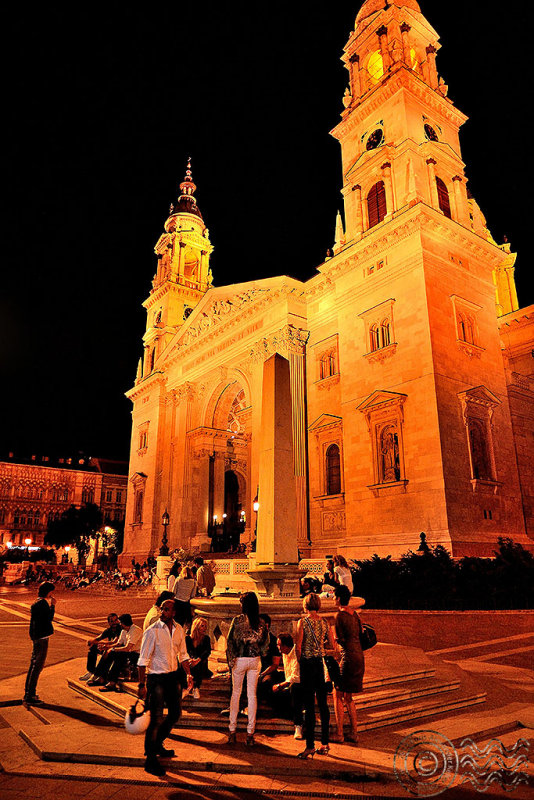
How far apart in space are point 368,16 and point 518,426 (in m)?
25.9

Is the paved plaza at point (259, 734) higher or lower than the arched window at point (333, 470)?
lower

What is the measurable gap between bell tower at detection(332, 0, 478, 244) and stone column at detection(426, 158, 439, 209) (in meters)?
0.05

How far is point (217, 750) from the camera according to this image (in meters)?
6.09

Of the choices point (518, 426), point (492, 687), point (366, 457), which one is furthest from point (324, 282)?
point (492, 687)

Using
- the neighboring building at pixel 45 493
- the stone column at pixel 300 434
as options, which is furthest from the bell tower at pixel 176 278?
the neighboring building at pixel 45 493

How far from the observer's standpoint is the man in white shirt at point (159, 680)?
5.65 m

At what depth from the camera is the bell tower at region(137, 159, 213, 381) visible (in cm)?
4788

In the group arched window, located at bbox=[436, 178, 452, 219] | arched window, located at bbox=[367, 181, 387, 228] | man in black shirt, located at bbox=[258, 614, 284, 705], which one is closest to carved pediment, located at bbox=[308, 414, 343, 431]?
arched window, located at bbox=[367, 181, 387, 228]

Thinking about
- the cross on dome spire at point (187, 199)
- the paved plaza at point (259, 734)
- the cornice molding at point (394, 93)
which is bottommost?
the paved plaza at point (259, 734)

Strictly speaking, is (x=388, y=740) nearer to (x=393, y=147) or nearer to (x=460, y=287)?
(x=460, y=287)

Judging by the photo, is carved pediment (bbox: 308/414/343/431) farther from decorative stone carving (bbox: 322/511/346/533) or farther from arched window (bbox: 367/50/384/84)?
arched window (bbox: 367/50/384/84)

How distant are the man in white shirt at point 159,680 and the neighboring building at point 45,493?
72308 mm

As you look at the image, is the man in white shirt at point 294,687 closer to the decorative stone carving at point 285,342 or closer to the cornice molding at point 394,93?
the decorative stone carving at point 285,342

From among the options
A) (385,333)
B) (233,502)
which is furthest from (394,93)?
(233,502)
